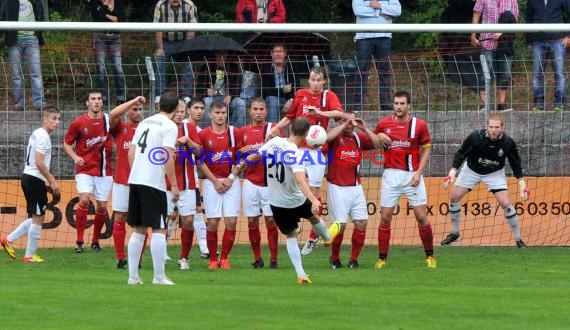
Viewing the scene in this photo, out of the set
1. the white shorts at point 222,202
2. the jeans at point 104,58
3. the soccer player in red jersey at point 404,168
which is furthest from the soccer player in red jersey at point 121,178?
the jeans at point 104,58

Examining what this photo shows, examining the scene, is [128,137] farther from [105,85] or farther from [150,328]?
[150,328]

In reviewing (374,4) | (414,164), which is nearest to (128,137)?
(414,164)

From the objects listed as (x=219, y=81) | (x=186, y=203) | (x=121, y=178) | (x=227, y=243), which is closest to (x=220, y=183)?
(x=186, y=203)

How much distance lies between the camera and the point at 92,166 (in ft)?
59.1

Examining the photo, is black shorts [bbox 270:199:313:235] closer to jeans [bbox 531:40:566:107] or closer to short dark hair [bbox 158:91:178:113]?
short dark hair [bbox 158:91:178:113]

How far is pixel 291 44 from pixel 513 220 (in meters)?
4.64

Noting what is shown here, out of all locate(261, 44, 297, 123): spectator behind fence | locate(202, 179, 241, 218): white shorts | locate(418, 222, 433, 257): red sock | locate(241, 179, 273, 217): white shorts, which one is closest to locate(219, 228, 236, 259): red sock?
locate(202, 179, 241, 218): white shorts

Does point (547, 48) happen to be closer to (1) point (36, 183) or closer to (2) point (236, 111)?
(2) point (236, 111)

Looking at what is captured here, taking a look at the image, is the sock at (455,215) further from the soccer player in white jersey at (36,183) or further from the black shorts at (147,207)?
the black shorts at (147,207)

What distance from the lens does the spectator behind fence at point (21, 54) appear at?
19.8m

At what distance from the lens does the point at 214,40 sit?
19.9 metres

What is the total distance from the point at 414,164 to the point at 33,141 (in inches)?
205

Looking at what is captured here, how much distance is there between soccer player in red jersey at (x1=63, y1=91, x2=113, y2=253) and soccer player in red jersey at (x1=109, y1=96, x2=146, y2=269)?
4.75ft

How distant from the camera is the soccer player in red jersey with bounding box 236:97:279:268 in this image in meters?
16.0
